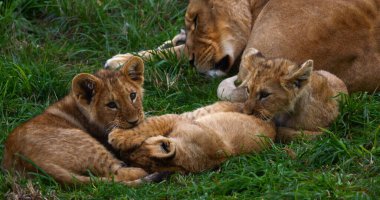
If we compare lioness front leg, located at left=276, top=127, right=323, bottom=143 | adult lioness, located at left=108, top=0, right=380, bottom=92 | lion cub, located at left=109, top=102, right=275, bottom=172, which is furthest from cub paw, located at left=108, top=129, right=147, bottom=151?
adult lioness, located at left=108, top=0, right=380, bottom=92

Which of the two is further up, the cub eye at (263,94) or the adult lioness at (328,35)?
the adult lioness at (328,35)

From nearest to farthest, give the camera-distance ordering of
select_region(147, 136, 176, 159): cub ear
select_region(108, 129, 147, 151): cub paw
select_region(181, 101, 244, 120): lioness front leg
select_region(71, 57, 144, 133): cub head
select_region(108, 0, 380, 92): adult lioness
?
select_region(147, 136, 176, 159): cub ear → select_region(108, 129, 147, 151): cub paw → select_region(71, 57, 144, 133): cub head → select_region(181, 101, 244, 120): lioness front leg → select_region(108, 0, 380, 92): adult lioness

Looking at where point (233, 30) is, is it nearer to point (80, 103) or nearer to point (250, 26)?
point (250, 26)

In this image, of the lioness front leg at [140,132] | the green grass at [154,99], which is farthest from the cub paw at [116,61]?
the lioness front leg at [140,132]

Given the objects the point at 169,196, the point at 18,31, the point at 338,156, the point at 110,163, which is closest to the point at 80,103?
the point at 110,163

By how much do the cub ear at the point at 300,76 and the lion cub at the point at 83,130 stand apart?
96cm

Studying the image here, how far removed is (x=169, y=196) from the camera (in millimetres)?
5762

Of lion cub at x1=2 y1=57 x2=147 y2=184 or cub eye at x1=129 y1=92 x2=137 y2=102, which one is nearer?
lion cub at x1=2 y1=57 x2=147 y2=184

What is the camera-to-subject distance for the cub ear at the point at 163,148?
5938 millimetres

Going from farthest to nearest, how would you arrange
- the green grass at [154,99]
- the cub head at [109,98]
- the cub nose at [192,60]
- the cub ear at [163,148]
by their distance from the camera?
the cub nose at [192,60], the cub head at [109,98], the cub ear at [163,148], the green grass at [154,99]

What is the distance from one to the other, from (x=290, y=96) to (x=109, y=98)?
115 cm

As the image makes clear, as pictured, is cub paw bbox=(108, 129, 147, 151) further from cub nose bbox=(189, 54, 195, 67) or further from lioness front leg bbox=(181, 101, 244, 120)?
cub nose bbox=(189, 54, 195, 67)

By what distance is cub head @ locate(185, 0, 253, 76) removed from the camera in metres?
7.74

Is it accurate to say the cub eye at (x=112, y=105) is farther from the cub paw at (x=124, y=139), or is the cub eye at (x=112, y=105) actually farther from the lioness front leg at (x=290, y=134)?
the lioness front leg at (x=290, y=134)
